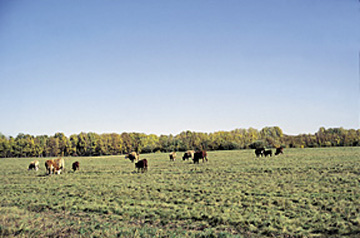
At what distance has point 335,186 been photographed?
13578 mm

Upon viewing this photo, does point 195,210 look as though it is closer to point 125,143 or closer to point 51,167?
point 51,167

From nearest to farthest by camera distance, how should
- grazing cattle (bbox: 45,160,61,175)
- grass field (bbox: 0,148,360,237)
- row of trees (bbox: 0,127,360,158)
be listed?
grass field (bbox: 0,148,360,237), grazing cattle (bbox: 45,160,61,175), row of trees (bbox: 0,127,360,158)

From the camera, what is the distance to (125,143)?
113 metres

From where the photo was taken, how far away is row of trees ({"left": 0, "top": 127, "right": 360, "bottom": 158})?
88.6 meters

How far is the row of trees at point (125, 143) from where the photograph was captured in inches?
3488

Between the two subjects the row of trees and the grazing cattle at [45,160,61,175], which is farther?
the row of trees

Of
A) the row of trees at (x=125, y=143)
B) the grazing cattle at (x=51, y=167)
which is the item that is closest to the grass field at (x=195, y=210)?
the grazing cattle at (x=51, y=167)

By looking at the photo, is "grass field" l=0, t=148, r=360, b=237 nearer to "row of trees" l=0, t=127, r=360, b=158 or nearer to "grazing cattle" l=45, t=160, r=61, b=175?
"grazing cattle" l=45, t=160, r=61, b=175

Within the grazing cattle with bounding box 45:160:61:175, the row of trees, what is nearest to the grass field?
the grazing cattle with bounding box 45:160:61:175

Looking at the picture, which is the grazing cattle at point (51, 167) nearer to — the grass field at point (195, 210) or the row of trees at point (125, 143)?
the grass field at point (195, 210)

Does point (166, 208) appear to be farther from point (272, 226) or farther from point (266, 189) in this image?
point (266, 189)

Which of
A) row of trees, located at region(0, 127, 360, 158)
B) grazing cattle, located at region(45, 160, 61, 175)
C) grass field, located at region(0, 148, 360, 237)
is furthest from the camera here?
row of trees, located at region(0, 127, 360, 158)

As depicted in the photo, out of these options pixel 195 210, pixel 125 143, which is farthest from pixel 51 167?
pixel 125 143

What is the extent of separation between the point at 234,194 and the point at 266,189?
1987 millimetres
